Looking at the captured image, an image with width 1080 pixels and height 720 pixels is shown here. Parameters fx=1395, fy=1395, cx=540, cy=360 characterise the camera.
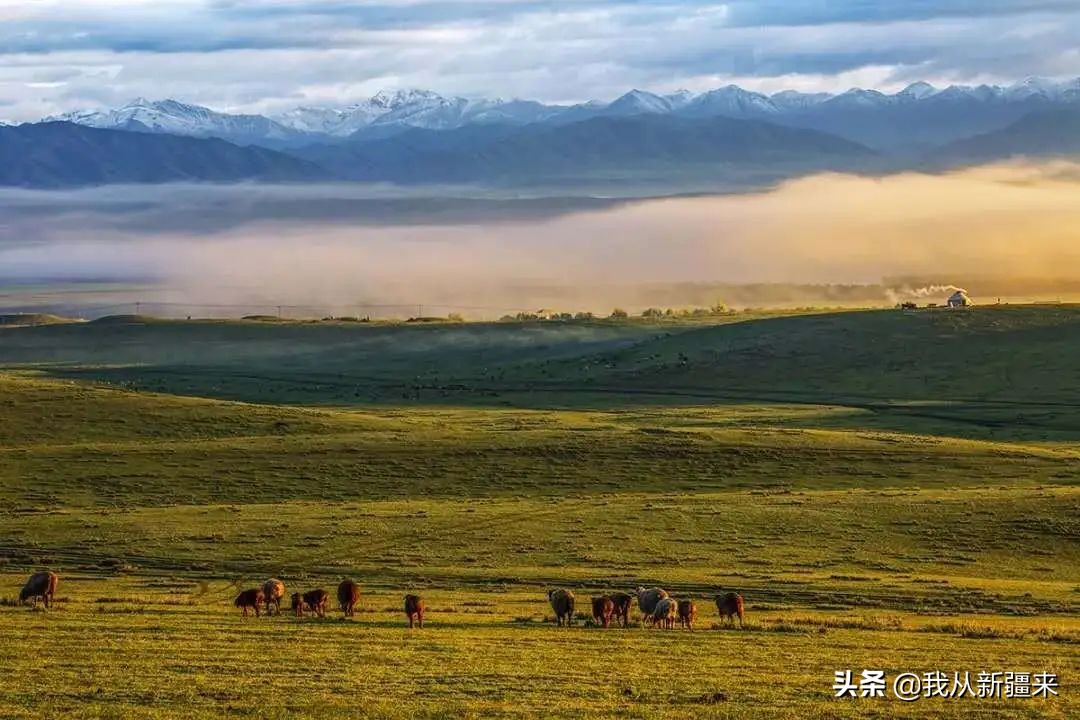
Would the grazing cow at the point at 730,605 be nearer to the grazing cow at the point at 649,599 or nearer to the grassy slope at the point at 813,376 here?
the grazing cow at the point at 649,599

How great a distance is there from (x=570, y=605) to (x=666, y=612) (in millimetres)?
2796

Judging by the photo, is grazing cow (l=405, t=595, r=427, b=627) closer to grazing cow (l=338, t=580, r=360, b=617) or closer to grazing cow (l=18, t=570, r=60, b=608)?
grazing cow (l=338, t=580, r=360, b=617)

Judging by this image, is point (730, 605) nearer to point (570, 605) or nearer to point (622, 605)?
point (622, 605)

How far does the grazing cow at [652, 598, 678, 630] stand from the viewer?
128ft

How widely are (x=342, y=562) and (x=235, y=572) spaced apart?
13.9ft

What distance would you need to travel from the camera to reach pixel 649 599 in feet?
133

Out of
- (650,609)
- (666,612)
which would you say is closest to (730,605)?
(666,612)

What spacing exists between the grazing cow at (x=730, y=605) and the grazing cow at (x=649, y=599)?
1.64 metres

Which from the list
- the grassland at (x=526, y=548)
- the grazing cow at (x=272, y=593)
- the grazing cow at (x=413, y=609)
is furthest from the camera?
the grazing cow at (x=272, y=593)

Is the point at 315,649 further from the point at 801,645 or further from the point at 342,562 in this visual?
the point at 342,562

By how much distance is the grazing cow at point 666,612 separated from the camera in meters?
39.1

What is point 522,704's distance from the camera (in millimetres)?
27312

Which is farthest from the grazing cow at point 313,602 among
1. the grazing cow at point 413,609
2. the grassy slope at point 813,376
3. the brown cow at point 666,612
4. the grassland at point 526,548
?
the grassy slope at point 813,376

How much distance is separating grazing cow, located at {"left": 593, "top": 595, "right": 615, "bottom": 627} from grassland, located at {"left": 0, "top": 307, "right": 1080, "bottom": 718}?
1.70 m
